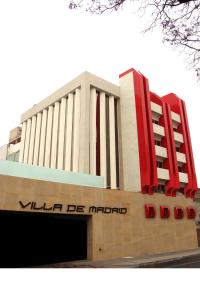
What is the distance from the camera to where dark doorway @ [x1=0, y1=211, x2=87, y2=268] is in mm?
21781

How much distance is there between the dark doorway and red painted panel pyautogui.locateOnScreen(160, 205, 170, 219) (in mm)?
8964

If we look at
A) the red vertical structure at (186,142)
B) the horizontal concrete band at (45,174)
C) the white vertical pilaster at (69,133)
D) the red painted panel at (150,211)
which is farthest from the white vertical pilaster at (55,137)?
the red vertical structure at (186,142)

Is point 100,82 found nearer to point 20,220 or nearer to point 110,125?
point 110,125

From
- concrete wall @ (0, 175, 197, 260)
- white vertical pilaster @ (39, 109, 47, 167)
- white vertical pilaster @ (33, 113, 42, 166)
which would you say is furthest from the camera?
white vertical pilaster @ (33, 113, 42, 166)

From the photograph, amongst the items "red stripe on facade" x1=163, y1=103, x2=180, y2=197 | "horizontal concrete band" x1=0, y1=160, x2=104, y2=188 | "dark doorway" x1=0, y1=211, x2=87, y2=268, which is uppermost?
"red stripe on facade" x1=163, y1=103, x2=180, y2=197

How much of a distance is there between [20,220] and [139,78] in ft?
76.7

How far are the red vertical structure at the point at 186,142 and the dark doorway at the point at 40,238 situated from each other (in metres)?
19.7

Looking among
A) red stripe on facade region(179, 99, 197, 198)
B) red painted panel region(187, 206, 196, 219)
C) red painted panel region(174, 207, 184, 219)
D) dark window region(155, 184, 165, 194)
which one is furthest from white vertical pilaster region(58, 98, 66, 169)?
red stripe on facade region(179, 99, 197, 198)

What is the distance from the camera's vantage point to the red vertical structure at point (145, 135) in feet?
107

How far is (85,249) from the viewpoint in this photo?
2427 centimetres

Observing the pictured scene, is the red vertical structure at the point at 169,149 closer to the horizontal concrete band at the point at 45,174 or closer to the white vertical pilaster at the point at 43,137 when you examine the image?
the horizontal concrete band at the point at 45,174

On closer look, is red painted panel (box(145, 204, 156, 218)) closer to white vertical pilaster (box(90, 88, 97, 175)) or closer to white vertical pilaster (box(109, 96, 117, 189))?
white vertical pilaster (box(109, 96, 117, 189))

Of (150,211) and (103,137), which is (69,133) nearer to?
(103,137)

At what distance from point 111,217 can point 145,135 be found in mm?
12943
